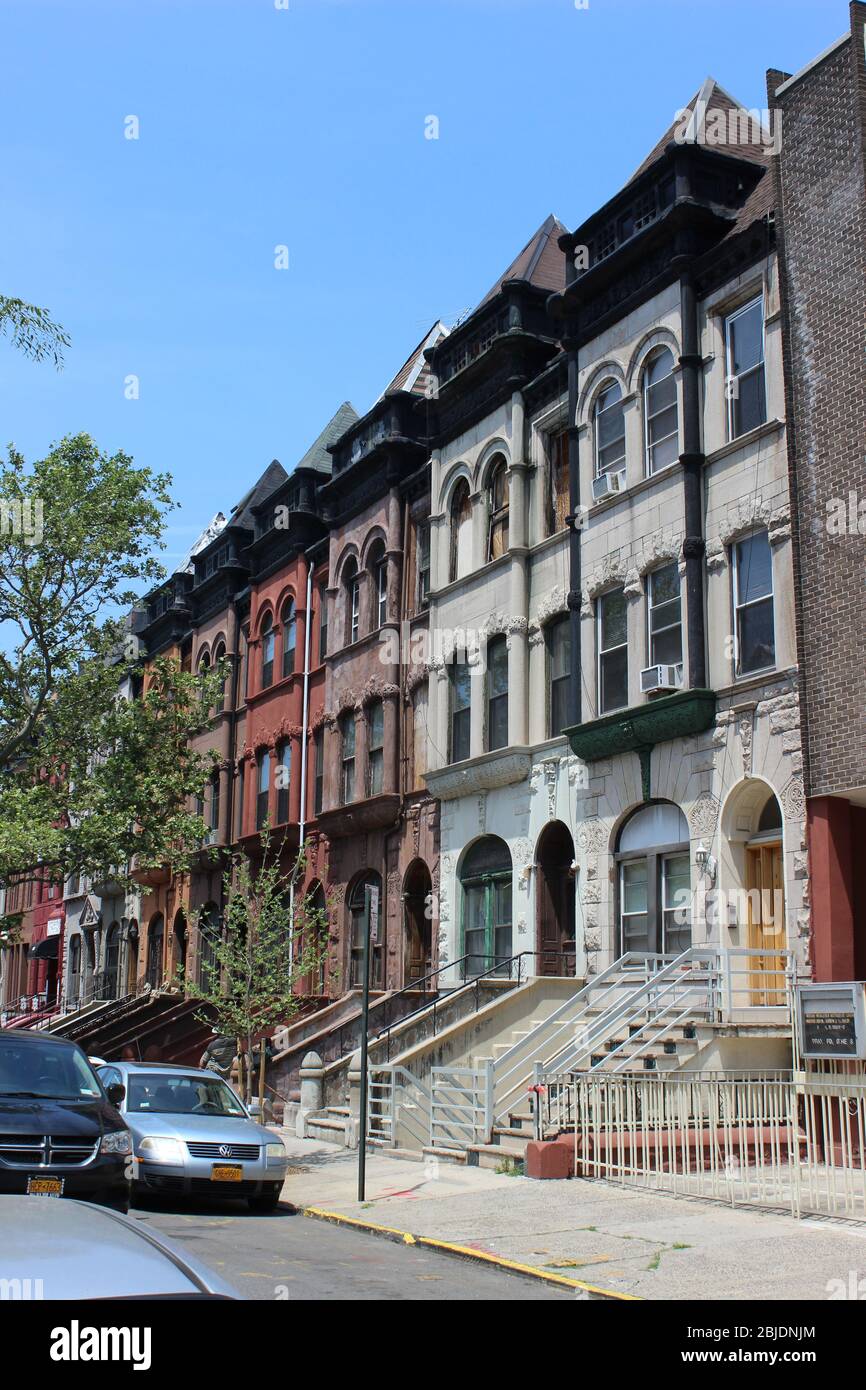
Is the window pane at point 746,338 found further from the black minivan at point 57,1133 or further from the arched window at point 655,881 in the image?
the black minivan at point 57,1133

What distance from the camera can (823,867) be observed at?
17.8 m

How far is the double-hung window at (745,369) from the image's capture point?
20562 millimetres

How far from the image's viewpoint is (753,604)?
20031 millimetres

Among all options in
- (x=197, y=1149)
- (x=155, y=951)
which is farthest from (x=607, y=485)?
(x=155, y=951)

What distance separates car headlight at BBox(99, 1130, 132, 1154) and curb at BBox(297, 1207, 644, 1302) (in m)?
2.76

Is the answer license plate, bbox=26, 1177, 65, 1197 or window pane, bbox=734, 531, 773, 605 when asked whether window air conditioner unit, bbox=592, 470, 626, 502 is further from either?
license plate, bbox=26, 1177, 65, 1197

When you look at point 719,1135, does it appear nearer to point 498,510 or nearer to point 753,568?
point 753,568

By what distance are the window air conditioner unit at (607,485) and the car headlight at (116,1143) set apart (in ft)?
46.3

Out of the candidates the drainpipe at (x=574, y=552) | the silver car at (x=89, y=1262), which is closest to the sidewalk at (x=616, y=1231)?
the silver car at (x=89, y=1262)

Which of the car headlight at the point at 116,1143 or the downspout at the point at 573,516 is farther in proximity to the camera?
the downspout at the point at 573,516

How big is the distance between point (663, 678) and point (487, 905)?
23.3ft

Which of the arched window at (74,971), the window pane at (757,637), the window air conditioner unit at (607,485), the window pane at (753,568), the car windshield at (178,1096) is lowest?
the car windshield at (178,1096)
